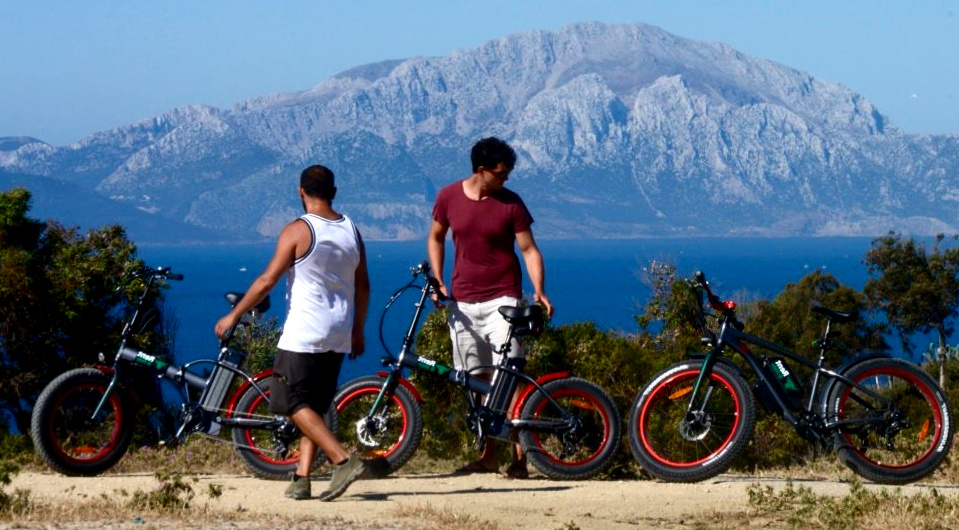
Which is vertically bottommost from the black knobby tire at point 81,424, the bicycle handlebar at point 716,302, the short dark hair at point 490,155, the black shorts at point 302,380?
the black knobby tire at point 81,424

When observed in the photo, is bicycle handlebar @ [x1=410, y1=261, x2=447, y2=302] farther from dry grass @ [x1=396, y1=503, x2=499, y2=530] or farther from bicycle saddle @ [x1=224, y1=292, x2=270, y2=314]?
dry grass @ [x1=396, y1=503, x2=499, y2=530]

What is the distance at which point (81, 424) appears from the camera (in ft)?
28.1

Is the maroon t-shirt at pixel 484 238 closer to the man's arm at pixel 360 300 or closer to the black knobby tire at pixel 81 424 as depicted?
the man's arm at pixel 360 300

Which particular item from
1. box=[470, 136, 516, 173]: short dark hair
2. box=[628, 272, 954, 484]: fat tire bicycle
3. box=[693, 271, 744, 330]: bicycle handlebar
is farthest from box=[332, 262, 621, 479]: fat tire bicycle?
box=[693, 271, 744, 330]: bicycle handlebar

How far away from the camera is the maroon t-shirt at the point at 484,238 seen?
332 inches

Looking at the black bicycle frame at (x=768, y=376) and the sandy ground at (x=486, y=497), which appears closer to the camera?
the sandy ground at (x=486, y=497)

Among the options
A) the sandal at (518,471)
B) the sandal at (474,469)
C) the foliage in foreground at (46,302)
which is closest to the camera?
the sandal at (518,471)

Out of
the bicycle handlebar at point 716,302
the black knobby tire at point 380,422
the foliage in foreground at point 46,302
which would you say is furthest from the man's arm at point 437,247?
the foliage in foreground at point 46,302

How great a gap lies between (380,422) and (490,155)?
1591 millimetres

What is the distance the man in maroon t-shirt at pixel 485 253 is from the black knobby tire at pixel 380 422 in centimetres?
47

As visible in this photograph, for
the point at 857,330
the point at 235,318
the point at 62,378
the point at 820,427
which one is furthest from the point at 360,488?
the point at 857,330

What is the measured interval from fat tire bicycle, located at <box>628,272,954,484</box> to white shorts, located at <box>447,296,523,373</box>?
83 cm

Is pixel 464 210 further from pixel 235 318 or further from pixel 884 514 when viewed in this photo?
pixel 884 514

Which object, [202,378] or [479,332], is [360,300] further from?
[202,378]
